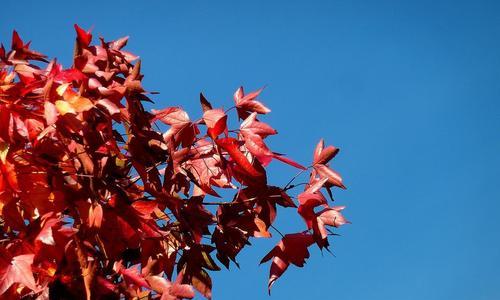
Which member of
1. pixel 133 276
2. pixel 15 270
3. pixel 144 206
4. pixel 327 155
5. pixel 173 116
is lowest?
pixel 15 270

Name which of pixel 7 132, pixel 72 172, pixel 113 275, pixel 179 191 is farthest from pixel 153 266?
pixel 7 132

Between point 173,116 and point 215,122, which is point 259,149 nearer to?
point 215,122

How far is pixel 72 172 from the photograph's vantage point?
1880 mm

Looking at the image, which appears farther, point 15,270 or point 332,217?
point 332,217

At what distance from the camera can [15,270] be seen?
1.66 meters

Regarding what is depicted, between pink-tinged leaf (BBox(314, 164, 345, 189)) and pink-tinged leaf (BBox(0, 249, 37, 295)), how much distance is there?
1.00m

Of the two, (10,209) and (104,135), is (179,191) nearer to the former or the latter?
(104,135)

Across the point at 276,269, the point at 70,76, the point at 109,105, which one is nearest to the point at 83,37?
the point at 70,76

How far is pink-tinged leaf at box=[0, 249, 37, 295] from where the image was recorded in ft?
5.38

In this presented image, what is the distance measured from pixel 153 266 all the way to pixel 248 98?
0.68m

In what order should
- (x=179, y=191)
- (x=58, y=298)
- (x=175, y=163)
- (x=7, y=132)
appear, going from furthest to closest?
(x=179, y=191) < (x=175, y=163) < (x=58, y=298) < (x=7, y=132)

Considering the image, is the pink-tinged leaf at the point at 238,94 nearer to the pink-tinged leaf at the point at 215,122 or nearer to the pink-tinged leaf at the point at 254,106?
the pink-tinged leaf at the point at 254,106

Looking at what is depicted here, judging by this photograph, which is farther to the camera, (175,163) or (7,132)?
(175,163)

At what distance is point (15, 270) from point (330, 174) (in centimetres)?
107
